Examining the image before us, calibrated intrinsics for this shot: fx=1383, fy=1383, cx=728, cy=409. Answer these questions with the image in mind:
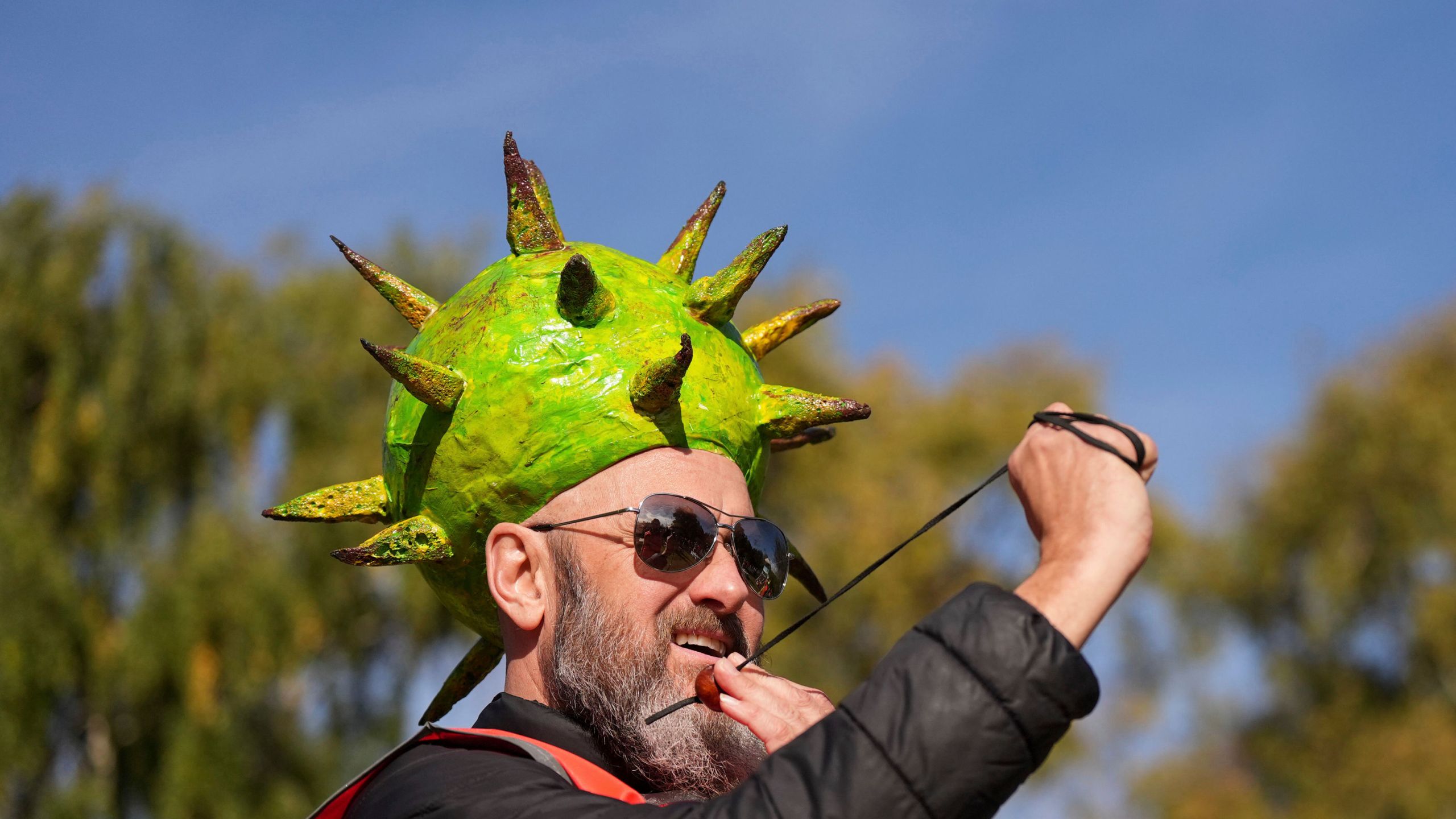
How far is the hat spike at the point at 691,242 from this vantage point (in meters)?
3.94

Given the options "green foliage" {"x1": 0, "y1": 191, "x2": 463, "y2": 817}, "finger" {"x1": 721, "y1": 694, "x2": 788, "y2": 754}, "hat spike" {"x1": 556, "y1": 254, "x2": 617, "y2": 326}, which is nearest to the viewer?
"finger" {"x1": 721, "y1": 694, "x2": 788, "y2": 754}

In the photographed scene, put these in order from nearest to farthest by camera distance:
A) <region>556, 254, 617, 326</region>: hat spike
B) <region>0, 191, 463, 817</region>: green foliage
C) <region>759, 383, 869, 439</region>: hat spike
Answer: <region>556, 254, 617, 326</region>: hat spike
<region>759, 383, 869, 439</region>: hat spike
<region>0, 191, 463, 817</region>: green foliage

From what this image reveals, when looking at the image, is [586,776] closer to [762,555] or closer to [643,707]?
[643,707]

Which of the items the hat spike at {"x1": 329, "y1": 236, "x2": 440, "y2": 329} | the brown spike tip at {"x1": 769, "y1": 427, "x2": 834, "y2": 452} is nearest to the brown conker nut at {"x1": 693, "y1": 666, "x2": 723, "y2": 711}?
the brown spike tip at {"x1": 769, "y1": 427, "x2": 834, "y2": 452}

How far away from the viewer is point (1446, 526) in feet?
75.0

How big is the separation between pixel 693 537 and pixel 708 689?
0.36m

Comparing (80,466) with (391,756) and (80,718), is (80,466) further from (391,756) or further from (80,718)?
(391,756)

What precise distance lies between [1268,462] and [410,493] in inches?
965

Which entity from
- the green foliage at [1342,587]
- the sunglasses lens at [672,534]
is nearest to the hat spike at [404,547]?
the sunglasses lens at [672,534]

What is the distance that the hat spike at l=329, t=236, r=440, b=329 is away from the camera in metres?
3.95

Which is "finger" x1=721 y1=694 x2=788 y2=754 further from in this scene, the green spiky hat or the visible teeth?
the green spiky hat

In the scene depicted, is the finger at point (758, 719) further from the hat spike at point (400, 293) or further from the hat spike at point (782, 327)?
the hat spike at point (400, 293)

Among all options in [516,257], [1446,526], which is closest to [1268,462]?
[1446,526]

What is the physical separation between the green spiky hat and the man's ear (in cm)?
5
